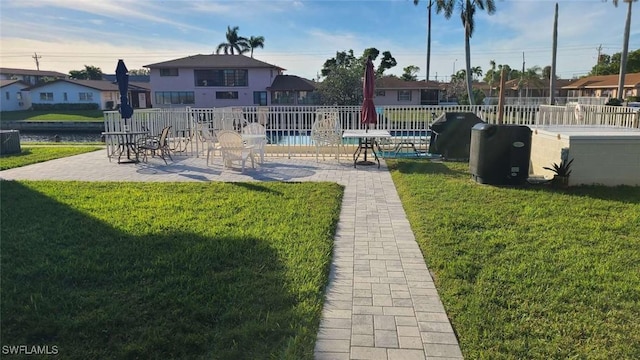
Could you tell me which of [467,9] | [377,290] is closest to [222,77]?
[467,9]

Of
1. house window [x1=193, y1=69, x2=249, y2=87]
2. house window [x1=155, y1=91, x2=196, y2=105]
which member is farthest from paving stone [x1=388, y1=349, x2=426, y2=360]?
house window [x1=155, y1=91, x2=196, y2=105]

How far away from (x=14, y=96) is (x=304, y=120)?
175 feet

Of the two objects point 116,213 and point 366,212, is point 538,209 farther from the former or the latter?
point 116,213

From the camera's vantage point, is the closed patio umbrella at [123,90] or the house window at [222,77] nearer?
the closed patio umbrella at [123,90]

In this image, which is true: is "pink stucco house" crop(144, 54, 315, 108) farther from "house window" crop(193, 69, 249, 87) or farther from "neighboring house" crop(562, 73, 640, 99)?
"neighboring house" crop(562, 73, 640, 99)

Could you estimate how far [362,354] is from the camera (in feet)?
9.04

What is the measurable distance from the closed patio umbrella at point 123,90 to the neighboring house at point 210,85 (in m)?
28.3

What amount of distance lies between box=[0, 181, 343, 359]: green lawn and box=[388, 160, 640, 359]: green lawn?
3.89ft

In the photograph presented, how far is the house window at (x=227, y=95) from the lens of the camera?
39531 mm

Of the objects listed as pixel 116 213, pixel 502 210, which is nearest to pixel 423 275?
pixel 502 210

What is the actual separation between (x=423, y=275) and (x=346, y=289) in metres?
0.78

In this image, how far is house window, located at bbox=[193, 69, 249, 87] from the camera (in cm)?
3928

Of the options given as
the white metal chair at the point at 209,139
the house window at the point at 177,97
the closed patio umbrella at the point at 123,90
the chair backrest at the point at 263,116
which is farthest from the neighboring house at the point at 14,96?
the white metal chair at the point at 209,139

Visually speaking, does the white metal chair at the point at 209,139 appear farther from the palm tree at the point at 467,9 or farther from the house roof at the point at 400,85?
the house roof at the point at 400,85
